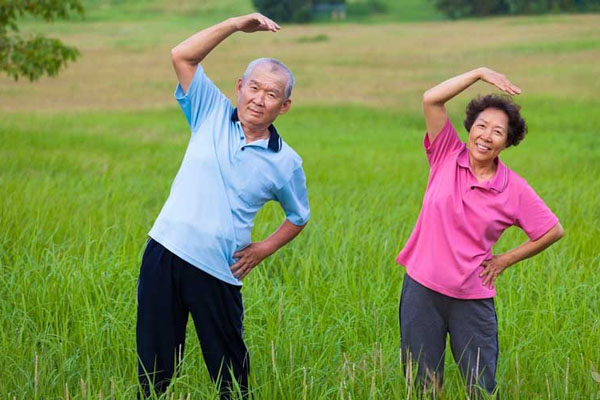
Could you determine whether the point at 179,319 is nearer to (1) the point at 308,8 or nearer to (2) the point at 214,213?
(2) the point at 214,213

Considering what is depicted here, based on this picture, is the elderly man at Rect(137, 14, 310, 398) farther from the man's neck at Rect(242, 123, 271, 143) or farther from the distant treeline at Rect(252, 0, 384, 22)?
the distant treeline at Rect(252, 0, 384, 22)

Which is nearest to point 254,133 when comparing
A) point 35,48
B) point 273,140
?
point 273,140

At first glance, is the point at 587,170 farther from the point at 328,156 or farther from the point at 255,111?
the point at 255,111

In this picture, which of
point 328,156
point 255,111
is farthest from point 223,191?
point 328,156

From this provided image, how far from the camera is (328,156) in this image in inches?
492

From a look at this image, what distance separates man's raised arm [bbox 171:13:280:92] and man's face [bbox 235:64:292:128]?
150mm

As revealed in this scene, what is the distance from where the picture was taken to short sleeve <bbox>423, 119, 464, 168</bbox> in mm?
3590

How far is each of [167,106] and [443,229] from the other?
1695cm

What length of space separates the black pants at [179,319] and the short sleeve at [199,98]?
1.67 feet

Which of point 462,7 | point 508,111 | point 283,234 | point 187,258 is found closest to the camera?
point 187,258

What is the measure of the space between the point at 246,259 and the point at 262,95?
0.60 metres

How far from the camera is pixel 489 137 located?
344 cm

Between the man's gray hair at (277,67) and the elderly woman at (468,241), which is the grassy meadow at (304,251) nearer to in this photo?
the elderly woman at (468,241)

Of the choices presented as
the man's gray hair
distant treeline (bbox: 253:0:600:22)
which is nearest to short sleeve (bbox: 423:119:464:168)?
the man's gray hair
